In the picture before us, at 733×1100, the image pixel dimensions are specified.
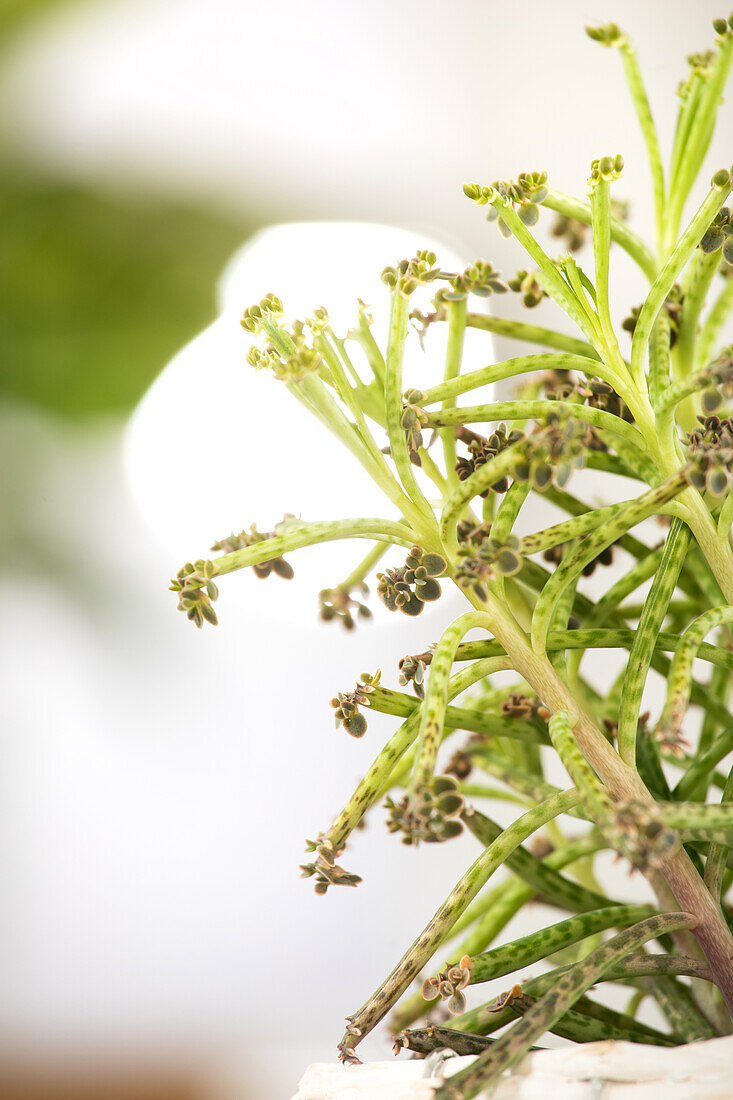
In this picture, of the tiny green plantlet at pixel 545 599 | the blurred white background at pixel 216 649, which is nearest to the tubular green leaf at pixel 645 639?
the tiny green plantlet at pixel 545 599

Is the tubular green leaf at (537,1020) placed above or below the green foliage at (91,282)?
below

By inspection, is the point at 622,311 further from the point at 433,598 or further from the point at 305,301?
the point at 433,598

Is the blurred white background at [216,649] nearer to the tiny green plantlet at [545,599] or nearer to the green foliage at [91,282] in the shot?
the green foliage at [91,282]

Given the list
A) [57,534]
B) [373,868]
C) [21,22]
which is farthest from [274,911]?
[21,22]

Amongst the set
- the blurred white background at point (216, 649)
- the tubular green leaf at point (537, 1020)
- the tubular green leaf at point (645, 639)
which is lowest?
the tubular green leaf at point (537, 1020)

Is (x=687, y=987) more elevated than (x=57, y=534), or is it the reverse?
(x=57, y=534)

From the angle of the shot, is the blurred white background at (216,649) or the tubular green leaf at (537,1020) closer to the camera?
the tubular green leaf at (537,1020)

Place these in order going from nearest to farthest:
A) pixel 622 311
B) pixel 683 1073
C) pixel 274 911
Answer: pixel 683 1073
pixel 622 311
pixel 274 911
